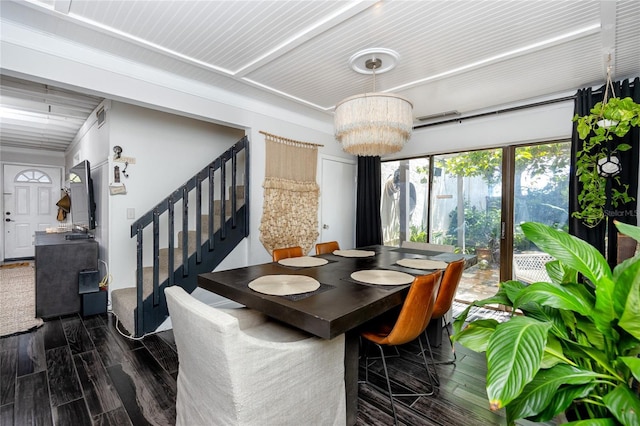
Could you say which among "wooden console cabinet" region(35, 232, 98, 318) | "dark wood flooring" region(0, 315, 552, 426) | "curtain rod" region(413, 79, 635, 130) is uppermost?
"curtain rod" region(413, 79, 635, 130)

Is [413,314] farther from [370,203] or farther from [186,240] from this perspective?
[370,203]

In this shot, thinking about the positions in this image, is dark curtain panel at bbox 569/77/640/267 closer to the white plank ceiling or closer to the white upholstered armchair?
the white plank ceiling

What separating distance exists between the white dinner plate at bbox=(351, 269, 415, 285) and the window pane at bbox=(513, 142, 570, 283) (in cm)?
243

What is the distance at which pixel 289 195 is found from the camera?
4.12 m

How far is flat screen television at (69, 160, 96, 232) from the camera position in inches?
145

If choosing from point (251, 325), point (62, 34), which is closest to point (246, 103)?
point (62, 34)

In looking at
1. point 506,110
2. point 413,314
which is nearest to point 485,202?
point 506,110

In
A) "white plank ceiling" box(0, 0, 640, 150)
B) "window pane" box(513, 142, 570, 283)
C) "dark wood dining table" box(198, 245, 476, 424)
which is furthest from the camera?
"window pane" box(513, 142, 570, 283)

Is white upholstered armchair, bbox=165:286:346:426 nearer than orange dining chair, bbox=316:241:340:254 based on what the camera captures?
Yes

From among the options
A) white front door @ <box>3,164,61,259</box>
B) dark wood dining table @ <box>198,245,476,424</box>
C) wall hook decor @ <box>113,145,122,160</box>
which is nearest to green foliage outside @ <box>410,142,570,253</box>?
dark wood dining table @ <box>198,245,476,424</box>

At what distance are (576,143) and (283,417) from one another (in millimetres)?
3606

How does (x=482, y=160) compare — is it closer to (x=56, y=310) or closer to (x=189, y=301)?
(x=189, y=301)

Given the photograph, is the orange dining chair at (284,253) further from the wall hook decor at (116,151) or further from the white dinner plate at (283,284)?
the wall hook decor at (116,151)

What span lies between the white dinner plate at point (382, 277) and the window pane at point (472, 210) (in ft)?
8.06
